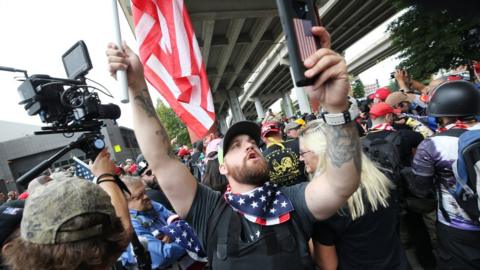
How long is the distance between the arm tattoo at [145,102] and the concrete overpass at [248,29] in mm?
6701

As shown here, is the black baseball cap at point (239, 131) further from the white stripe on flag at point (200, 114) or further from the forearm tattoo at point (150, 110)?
the forearm tattoo at point (150, 110)

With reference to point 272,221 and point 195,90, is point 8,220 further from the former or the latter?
point 195,90

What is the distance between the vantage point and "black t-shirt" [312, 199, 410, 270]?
2.25 meters

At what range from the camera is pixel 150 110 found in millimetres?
1971

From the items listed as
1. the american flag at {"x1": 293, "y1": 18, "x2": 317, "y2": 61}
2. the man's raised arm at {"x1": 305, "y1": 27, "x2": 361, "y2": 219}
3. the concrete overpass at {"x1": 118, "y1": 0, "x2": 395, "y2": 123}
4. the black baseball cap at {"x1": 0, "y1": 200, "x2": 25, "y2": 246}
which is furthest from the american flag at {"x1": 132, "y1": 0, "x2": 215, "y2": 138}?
the concrete overpass at {"x1": 118, "y1": 0, "x2": 395, "y2": 123}

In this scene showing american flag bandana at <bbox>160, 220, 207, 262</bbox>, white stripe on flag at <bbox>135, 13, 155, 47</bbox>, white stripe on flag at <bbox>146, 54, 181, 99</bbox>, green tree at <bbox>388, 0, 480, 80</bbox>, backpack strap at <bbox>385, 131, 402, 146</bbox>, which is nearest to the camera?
american flag bandana at <bbox>160, 220, 207, 262</bbox>

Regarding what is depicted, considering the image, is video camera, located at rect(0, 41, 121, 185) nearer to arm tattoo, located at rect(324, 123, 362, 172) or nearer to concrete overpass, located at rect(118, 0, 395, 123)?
arm tattoo, located at rect(324, 123, 362, 172)

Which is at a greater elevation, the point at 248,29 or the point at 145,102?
the point at 248,29

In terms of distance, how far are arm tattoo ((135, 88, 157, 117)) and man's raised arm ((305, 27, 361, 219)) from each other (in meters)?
1.06

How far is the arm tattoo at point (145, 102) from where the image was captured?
76.0 inches

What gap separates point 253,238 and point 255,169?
52 centimetres

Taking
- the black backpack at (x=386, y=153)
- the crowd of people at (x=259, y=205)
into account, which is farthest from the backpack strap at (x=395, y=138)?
the crowd of people at (x=259, y=205)

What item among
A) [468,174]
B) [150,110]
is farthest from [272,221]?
[468,174]

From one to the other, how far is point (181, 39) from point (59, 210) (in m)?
2.15
